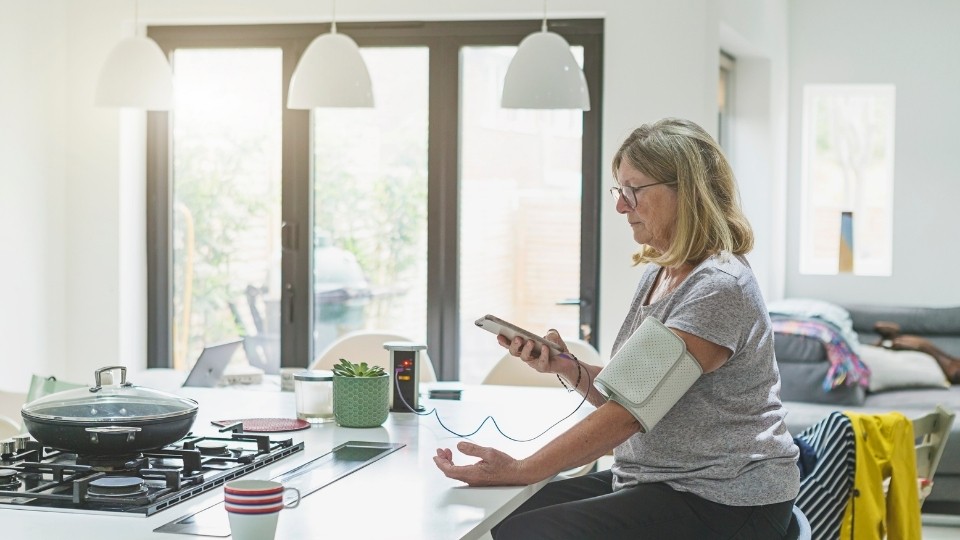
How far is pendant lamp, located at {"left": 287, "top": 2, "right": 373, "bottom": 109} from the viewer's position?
12.1 ft

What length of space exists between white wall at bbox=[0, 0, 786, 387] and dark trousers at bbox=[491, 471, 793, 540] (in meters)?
2.77

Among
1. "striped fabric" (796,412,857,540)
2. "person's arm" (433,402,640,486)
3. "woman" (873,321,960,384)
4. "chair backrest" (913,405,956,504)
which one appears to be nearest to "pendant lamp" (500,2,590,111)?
"striped fabric" (796,412,857,540)

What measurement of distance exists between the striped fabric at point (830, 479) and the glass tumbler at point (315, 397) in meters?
1.26

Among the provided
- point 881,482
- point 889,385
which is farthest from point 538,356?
point 889,385

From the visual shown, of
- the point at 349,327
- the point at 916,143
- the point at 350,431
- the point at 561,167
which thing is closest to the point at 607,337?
the point at 561,167

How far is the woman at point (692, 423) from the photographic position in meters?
2.19

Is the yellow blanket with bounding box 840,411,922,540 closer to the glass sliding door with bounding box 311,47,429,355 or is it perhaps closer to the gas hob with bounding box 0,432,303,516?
Answer: the gas hob with bounding box 0,432,303,516

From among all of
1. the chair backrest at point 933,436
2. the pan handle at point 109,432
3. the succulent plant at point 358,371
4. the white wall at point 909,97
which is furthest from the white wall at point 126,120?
the pan handle at point 109,432

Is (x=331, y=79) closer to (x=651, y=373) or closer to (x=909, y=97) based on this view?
(x=651, y=373)

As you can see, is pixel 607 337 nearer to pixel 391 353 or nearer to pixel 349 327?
pixel 349 327

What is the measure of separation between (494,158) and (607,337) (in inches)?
37.5

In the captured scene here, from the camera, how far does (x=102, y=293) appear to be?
17.5ft

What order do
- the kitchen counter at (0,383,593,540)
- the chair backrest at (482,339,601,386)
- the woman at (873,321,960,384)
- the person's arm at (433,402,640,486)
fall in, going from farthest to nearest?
the woman at (873,321,960,384) < the chair backrest at (482,339,601,386) < the person's arm at (433,402,640,486) < the kitchen counter at (0,383,593,540)

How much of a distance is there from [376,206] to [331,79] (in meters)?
Result: 1.77
